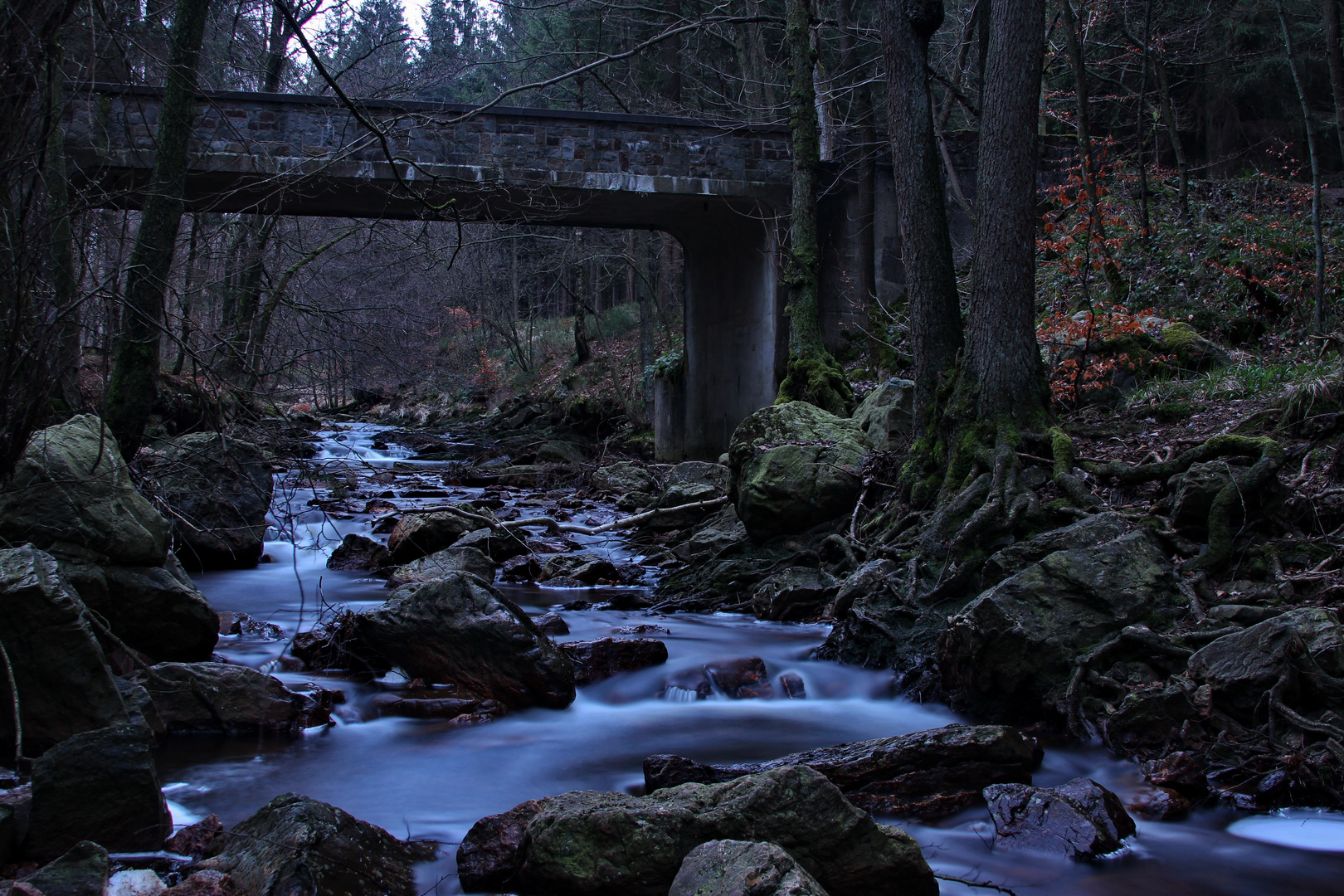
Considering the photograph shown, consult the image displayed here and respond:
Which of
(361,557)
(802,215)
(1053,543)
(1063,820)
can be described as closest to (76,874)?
(1063,820)

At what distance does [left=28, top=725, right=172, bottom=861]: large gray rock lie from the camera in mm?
3141

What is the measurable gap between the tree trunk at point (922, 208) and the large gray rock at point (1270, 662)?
11.7 ft

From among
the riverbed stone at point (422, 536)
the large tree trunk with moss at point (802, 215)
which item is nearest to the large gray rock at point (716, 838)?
the riverbed stone at point (422, 536)

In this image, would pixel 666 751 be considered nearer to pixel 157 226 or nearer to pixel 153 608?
pixel 153 608

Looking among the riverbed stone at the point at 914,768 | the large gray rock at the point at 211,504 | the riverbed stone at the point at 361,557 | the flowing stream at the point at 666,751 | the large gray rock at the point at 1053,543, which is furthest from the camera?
the riverbed stone at the point at 361,557

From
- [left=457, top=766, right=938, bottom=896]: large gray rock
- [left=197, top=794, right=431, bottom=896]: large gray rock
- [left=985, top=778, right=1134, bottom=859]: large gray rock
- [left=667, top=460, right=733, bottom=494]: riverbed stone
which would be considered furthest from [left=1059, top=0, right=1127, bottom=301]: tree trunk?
[left=197, top=794, right=431, bottom=896]: large gray rock

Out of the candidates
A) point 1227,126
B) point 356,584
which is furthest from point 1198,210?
point 356,584

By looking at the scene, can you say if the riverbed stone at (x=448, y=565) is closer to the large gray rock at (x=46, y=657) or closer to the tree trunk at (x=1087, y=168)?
the large gray rock at (x=46, y=657)

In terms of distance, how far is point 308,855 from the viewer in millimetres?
3023

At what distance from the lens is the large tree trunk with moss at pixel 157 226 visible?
7.81 meters

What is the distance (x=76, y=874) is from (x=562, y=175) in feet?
39.2

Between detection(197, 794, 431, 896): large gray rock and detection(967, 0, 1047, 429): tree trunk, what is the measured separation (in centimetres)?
531

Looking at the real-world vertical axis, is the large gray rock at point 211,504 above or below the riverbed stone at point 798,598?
above

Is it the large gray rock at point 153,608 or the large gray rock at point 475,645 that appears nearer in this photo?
the large gray rock at point 153,608
